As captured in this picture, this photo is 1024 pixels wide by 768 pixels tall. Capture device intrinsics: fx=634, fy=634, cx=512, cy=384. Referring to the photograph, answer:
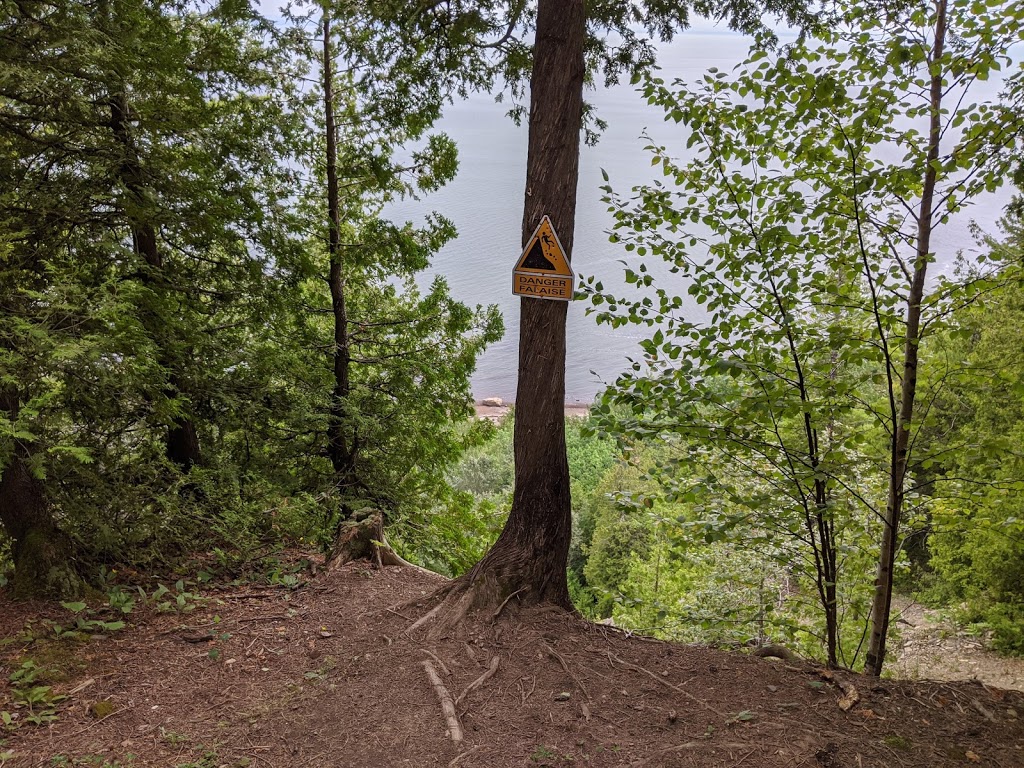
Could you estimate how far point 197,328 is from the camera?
5.74 m

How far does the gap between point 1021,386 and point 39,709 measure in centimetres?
528

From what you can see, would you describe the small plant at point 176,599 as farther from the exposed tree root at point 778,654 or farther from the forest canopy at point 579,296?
the exposed tree root at point 778,654

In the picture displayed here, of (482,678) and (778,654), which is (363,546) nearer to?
(482,678)

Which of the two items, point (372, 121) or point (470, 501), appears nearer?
point (372, 121)

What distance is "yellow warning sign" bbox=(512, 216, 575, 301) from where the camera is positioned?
3920mm

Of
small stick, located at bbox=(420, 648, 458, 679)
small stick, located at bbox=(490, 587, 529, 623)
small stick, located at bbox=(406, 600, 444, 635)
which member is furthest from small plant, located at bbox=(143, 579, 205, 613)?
small stick, located at bbox=(490, 587, 529, 623)

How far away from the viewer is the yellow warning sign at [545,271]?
154 inches

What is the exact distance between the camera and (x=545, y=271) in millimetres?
3941

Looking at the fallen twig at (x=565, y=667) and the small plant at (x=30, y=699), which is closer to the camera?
the small plant at (x=30, y=699)

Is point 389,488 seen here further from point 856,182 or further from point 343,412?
point 856,182

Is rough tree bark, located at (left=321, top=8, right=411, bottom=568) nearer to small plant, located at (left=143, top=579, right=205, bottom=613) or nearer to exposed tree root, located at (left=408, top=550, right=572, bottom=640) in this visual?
small plant, located at (left=143, top=579, right=205, bottom=613)

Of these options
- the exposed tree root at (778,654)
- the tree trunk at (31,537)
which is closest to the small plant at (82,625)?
the tree trunk at (31,537)

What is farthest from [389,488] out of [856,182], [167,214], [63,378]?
[856,182]

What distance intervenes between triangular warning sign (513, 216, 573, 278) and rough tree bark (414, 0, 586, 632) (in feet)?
0.36
